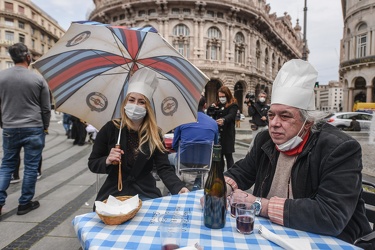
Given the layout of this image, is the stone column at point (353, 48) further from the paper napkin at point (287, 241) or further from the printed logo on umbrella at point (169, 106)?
the paper napkin at point (287, 241)

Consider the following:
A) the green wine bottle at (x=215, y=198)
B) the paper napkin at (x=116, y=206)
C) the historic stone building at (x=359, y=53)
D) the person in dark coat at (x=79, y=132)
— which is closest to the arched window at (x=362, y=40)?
the historic stone building at (x=359, y=53)

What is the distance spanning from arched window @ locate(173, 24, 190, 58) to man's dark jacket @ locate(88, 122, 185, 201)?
2830cm

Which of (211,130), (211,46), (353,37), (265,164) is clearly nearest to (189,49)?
(211,46)

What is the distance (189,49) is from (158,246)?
30.0 meters

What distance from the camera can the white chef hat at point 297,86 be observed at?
1.52 metres

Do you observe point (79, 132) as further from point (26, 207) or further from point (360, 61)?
point (360, 61)

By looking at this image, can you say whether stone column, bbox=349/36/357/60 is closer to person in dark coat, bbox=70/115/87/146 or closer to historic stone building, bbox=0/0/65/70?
person in dark coat, bbox=70/115/87/146

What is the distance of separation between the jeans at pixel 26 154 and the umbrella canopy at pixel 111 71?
132 centimetres

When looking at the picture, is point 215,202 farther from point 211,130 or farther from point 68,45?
point 211,130

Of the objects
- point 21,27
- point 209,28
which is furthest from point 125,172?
point 21,27

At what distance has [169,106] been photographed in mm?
2596

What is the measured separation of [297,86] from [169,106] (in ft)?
4.51

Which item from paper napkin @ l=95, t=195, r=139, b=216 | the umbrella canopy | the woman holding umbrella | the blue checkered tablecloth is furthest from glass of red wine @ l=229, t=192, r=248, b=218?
the umbrella canopy

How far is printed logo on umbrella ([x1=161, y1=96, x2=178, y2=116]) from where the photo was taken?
2.57 m
